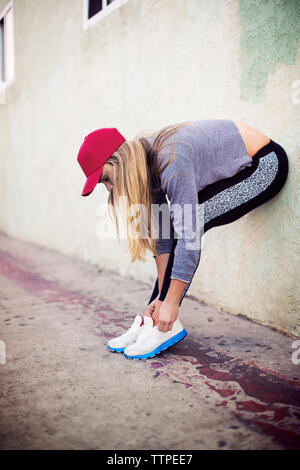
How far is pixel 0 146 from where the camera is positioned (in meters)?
6.58

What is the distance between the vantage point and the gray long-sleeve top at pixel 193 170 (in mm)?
1594

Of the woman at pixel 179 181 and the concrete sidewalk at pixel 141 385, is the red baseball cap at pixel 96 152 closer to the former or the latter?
the woman at pixel 179 181

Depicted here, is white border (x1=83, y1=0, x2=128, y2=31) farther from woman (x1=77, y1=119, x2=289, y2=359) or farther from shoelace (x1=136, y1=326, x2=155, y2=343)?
shoelace (x1=136, y1=326, x2=155, y2=343)

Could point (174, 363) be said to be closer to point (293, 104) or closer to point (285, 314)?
point (285, 314)

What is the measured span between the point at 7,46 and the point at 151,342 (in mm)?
6157

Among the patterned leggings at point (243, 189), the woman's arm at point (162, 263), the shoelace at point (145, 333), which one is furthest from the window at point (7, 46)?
the shoelace at point (145, 333)

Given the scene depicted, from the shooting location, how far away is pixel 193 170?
1.62 metres

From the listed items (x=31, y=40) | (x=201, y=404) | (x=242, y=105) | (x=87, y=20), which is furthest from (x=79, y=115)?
(x=201, y=404)

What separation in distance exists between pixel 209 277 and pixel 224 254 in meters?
0.22

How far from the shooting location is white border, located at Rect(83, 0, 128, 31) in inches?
131

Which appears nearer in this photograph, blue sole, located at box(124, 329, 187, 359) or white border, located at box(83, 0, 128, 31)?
blue sole, located at box(124, 329, 187, 359)

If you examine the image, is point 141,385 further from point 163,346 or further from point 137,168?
point 137,168

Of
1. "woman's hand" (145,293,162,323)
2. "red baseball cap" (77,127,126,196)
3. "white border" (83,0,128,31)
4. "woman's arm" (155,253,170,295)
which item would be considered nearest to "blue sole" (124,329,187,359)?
"woman's hand" (145,293,162,323)

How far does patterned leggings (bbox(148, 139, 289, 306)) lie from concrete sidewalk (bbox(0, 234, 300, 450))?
38 centimetres
